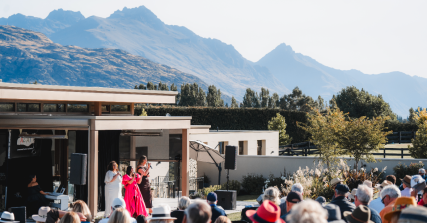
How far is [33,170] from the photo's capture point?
44.6ft

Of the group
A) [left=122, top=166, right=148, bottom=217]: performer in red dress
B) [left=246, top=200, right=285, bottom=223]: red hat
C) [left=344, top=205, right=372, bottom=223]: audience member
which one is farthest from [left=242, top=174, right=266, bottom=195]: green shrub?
[left=246, top=200, right=285, bottom=223]: red hat

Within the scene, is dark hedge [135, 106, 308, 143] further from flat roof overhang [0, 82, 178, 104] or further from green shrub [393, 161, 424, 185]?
flat roof overhang [0, 82, 178, 104]

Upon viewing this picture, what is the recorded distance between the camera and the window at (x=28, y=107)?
1315 centimetres

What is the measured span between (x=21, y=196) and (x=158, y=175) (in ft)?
32.3

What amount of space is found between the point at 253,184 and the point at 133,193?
10650mm

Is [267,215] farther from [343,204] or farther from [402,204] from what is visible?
[343,204]

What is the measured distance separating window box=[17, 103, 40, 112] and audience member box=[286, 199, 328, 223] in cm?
1239

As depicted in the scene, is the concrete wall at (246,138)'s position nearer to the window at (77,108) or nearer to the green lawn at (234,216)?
the window at (77,108)

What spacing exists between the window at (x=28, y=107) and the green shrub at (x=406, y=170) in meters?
15.7

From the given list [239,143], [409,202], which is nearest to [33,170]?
[409,202]

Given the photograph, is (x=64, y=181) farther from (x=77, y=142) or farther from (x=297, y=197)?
(x=297, y=197)

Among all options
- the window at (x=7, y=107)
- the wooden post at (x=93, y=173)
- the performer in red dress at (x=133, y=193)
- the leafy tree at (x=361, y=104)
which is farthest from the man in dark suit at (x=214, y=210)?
the leafy tree at (x=361, y=104)

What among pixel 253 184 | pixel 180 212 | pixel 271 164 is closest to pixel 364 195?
pixel 180 212

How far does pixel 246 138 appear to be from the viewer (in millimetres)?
27203
